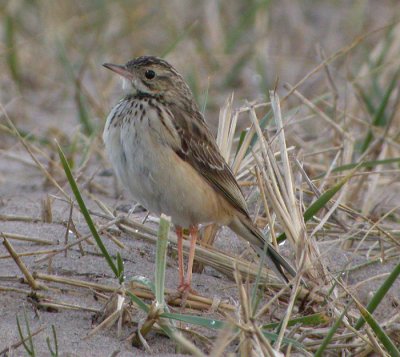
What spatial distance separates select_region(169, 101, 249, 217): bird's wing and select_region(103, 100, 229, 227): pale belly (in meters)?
0.06

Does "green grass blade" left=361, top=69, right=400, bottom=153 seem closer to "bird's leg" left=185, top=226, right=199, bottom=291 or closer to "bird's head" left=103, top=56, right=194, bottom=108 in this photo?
"bird's head" left=103, top=56, right=194, bottom=108

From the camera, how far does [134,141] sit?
4.37 meters

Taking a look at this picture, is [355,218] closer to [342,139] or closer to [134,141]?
[342,139]

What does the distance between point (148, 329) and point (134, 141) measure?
0.96m

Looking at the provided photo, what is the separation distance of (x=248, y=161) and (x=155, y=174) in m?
0.91

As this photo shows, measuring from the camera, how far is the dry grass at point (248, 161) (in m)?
3.96

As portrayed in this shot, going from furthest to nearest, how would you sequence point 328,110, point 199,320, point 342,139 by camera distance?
point 328,110 < point 342,139 < point 199,320

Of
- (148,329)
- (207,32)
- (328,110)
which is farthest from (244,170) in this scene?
(207,32)

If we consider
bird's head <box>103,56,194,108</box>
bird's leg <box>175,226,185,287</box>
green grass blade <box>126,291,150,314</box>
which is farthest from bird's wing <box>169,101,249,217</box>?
green grass blade <box>126,291,150,314</box>

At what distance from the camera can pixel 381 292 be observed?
3.81 m

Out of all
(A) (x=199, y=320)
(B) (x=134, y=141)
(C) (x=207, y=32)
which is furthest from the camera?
(C) (x=207, y=32)

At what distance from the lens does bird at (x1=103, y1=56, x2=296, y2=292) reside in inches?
173

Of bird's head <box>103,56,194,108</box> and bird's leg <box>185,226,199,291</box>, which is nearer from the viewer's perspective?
bird's leg <box>185,226,199,291</box>

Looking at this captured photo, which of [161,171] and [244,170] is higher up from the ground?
[161,171]
